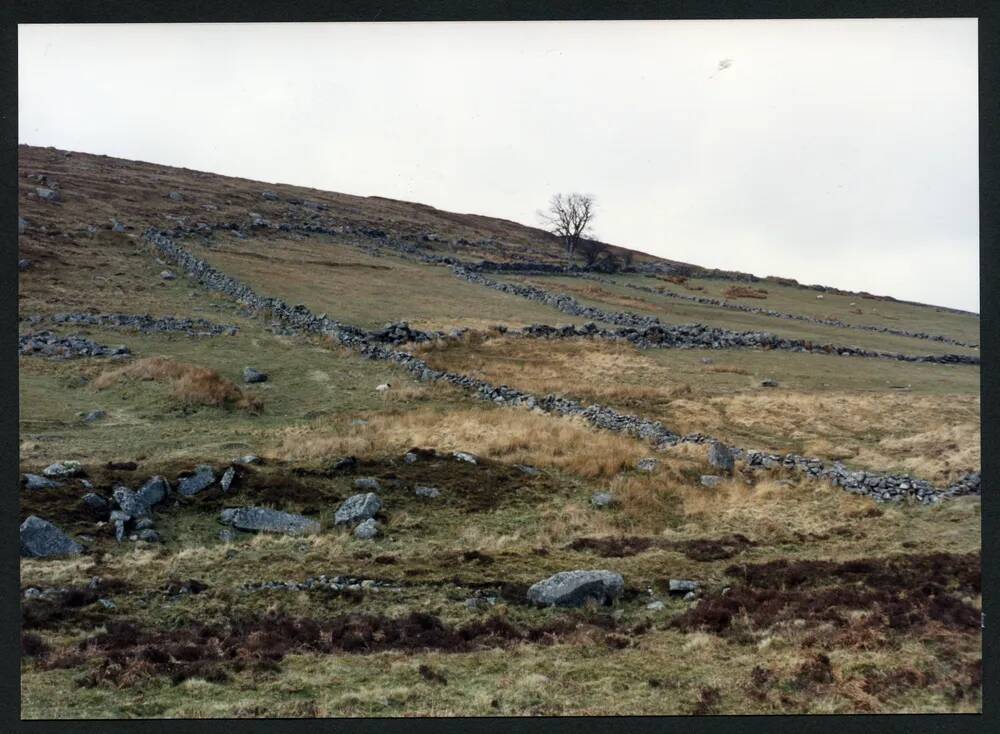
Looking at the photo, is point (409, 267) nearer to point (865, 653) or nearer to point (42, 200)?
point (42, 200)

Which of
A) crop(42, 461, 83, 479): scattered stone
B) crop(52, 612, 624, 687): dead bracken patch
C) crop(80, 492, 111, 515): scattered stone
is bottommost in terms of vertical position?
crop(52, 612, 624, 687): dead bracken patch

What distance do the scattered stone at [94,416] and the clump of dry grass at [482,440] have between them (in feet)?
20.1

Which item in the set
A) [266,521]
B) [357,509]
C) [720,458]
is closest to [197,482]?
[266,521]

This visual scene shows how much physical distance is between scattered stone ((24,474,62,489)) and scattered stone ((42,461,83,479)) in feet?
1.24

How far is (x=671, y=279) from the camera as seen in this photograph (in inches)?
3246

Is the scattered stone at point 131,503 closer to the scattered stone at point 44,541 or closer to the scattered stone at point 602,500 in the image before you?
the scattered stone at point 44,541

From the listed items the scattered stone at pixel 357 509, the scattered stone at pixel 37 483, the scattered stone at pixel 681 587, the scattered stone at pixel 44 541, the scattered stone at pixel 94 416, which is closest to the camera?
the scattered stone at pixel 44 541

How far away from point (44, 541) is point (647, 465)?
15.2 meters

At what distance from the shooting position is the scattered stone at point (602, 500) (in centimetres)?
1920

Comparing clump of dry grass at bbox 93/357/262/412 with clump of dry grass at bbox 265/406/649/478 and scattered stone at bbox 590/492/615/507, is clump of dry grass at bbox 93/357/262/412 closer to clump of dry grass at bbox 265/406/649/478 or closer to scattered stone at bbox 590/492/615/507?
clump of dry grass at bbox 265/406/649/478

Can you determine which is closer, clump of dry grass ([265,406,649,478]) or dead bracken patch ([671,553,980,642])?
dead bracken patch ([671,553,980,642])

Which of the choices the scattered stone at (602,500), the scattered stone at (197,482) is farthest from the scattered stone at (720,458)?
the scattered stone at (197,482)

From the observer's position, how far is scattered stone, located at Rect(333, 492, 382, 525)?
17.0 metres

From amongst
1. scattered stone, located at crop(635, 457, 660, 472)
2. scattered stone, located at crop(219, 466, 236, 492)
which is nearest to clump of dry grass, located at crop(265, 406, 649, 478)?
scattered stone, located at crop(635, 457, 660, 472)
